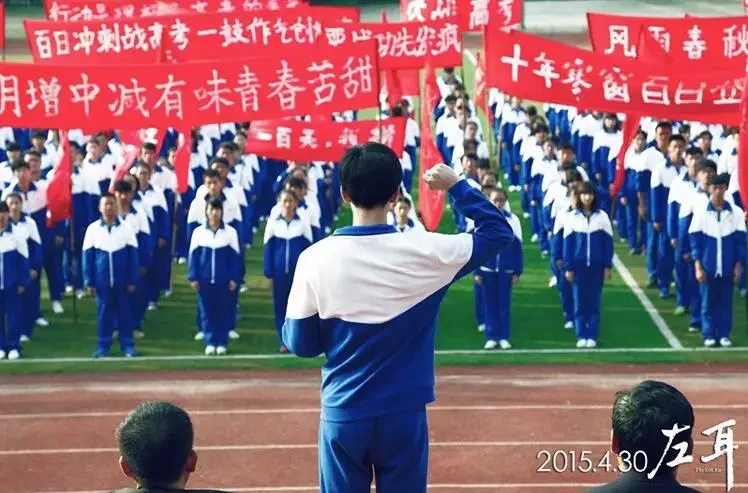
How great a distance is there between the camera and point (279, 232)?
13.1 m

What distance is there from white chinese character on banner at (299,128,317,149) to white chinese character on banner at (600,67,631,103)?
2814 millimetres

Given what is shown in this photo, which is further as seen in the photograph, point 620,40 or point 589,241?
point 620,40

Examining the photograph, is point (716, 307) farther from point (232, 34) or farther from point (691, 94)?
point (232, 34)

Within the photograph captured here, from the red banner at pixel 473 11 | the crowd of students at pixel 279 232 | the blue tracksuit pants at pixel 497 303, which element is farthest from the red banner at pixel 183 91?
the red banner at pixel 473 11

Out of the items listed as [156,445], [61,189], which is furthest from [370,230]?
[61,189]

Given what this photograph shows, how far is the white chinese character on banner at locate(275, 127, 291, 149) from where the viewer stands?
13.8m

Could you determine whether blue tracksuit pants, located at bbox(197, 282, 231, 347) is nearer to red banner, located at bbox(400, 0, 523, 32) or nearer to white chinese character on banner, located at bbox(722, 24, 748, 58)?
white chinese character on banner, located at bbox(722, 24, 748, 58)

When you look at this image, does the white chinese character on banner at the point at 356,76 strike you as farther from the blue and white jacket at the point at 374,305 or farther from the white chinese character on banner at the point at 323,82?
the blue and white jacket at the point at 374,305

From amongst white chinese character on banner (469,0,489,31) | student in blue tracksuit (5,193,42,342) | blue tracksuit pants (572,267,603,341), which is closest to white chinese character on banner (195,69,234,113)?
student in blue tracksuit (5,193,42,342)

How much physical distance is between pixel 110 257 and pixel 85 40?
4.61m

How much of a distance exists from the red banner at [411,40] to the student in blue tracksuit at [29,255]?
451 centimetres

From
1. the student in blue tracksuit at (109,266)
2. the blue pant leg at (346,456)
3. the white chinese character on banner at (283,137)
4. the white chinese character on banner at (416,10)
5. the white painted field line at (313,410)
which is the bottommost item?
the white painted field line at (313,410)

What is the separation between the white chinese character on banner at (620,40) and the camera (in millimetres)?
15945

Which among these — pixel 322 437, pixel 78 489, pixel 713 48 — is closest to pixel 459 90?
pixel 713 48
